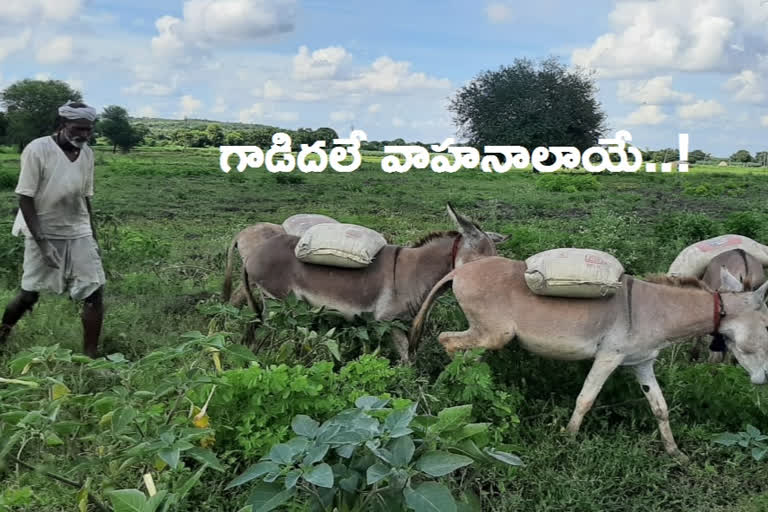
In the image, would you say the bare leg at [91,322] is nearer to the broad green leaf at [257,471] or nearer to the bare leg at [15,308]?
the bare leg at [15,308]

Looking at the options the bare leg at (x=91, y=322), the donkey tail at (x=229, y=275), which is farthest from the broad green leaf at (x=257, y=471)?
the donkey tail at (x=229, y=275)

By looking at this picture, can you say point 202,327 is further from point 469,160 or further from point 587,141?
point 587,141

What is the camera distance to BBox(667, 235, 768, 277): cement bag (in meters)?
5.86

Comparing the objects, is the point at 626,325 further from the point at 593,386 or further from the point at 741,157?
the point at 741,157

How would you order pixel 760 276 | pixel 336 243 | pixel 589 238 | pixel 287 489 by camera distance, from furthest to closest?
pixel 589 238, pixel 760 276, pixel 336 243, pixel 287 489

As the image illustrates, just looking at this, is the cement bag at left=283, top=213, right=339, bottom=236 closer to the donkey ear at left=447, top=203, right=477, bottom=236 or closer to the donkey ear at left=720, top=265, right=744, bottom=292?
the donkey ear at left=447, top=203, right=477, bottom=236

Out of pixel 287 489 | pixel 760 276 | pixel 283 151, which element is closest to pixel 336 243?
pixel 287 489

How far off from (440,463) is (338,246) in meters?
2.79

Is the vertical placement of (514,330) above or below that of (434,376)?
above

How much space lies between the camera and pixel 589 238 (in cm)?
775

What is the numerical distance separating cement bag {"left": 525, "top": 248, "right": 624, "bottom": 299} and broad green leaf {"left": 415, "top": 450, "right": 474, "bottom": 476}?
1.93 m

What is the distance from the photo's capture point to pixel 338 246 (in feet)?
17.0

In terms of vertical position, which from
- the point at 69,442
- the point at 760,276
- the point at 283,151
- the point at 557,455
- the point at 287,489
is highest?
the point at 283,151

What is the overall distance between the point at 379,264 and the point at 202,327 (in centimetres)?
192
